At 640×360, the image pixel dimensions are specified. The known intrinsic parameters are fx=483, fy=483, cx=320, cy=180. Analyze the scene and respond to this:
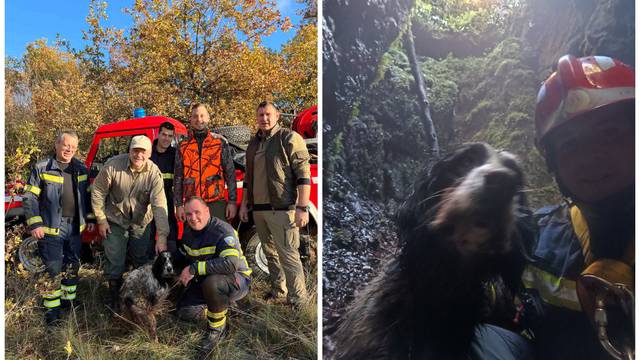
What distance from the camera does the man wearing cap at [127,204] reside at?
341 centimetres

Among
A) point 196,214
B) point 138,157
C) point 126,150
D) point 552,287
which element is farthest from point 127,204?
point 552,287

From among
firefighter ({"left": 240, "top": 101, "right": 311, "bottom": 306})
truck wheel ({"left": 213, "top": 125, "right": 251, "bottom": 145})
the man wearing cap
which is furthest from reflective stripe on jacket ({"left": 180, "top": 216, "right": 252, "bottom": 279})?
truck wheel ({"left": 213, "top": 125, "right": 251, "bottom": 145})

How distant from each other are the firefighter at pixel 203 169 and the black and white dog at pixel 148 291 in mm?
369

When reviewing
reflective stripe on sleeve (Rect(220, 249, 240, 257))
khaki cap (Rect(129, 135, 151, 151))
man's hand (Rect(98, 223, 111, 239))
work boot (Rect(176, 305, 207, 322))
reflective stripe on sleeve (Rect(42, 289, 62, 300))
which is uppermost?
khaki cap (Rect(129, 135, 151, 151))

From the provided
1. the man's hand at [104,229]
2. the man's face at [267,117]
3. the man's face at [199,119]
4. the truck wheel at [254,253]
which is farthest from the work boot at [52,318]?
the man's face at [267,117]

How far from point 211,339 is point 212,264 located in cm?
49

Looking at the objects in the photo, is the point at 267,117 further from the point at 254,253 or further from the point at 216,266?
the point at 254,253

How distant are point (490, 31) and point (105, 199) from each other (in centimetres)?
279

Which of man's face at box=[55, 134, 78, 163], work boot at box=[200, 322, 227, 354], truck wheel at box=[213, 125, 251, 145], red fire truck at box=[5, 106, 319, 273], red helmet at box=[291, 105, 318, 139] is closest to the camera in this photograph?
work boot at box=[200, 322, 227, 354]

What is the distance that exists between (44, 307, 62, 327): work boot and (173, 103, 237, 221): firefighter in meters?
1.11

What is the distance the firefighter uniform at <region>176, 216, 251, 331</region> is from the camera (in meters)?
3.12

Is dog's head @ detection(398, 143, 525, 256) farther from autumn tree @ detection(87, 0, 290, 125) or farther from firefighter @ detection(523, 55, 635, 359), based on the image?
autumn tree @ detection(87, 0, 290, 125)

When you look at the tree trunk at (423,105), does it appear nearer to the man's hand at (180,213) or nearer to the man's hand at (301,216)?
the man's hand at (301,216)

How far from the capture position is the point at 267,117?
3.29 meters
